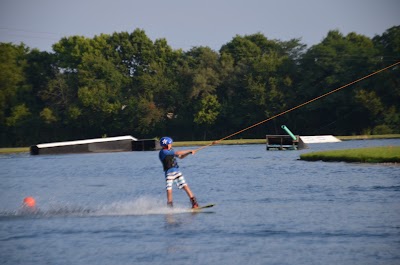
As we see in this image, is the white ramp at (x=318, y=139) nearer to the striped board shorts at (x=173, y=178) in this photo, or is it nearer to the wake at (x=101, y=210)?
the wake at (x=101, y=210)

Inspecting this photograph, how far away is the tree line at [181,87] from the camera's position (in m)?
93.6

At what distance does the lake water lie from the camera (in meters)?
16.3

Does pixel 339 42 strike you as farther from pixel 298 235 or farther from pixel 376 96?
pixel 298 235

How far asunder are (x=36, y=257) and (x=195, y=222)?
5.15 metres

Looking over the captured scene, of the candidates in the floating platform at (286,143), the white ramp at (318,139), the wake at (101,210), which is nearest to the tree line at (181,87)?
the white ramp at (318,139)

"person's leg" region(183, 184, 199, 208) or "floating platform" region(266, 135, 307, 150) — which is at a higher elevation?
"floating platform" region(266, 135, 307, 150)

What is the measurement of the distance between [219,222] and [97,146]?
5821 cm

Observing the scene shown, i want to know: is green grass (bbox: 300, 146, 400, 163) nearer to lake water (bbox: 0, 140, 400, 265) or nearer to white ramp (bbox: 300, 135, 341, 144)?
lake water (bbox: 0, 140, 400, 265)

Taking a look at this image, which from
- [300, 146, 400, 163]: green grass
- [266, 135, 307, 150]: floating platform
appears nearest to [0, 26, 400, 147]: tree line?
[266, 135, 307, 150]: floating platform

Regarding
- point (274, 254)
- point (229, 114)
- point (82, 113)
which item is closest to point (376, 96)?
point (229, 114)

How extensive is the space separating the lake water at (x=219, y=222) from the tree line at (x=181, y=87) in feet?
193

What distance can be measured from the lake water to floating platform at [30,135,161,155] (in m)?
39.6

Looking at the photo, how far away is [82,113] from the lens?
337ft

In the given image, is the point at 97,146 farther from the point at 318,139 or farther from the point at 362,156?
the point at 362,156
